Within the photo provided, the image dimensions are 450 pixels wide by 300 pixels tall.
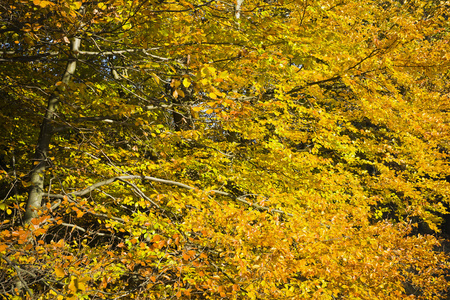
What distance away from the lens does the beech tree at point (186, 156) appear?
165 inches

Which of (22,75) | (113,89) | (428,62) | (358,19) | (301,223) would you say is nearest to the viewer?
(301,223)

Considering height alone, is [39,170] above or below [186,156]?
above

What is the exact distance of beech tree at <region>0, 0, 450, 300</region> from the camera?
420 centimetres

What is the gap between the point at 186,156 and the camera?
753cm

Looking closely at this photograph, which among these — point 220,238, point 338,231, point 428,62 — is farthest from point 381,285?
point 428,62

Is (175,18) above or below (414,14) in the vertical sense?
below

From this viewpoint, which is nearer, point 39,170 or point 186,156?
point 39,170

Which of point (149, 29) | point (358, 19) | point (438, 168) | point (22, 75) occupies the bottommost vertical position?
point (438, 168)

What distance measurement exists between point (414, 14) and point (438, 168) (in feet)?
24.4

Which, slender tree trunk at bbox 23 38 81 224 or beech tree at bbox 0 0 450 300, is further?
slender tree trunk at bbox 23 38 81 224

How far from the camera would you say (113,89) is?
390 inches

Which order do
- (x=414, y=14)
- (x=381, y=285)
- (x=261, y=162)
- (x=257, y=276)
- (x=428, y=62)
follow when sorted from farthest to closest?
1. (x=414, y=14)
2. (x=261, y=162)
3. (x=428, y=62)
4. (x=381, y=285)
5. (x=257, y=276)

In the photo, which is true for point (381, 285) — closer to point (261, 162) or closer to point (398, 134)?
point (261, 162)

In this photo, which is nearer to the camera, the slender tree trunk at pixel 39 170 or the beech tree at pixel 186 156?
the beech tree at pixel 186 156
